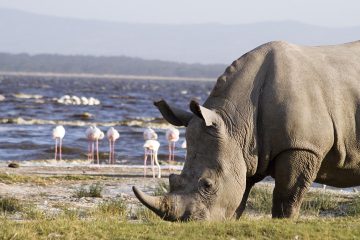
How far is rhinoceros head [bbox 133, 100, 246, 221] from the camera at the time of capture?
1021cm

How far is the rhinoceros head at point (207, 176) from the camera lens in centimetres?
1021

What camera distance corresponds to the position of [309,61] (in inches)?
429

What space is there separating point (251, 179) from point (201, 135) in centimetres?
102

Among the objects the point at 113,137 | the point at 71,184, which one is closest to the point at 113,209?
the point at 71,184

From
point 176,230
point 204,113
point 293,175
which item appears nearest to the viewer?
point 176,230

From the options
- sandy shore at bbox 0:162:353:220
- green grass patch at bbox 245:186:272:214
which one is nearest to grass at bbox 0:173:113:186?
sandy shore at bbox 0:162:353:220

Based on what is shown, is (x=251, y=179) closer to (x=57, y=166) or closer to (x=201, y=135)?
(x=201, y=135)

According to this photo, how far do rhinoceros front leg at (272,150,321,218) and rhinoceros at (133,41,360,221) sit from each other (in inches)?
0.4

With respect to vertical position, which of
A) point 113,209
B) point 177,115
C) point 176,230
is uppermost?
point 177,115

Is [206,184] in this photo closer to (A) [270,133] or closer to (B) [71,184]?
(A) [270,133]

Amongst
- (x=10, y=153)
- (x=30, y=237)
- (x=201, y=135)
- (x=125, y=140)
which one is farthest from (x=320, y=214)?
(x=125, y=140)

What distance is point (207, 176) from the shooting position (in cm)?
1034

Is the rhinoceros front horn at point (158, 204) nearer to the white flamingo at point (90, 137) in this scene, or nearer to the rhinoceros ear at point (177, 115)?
the rhinoceros ear at point (177, 115)

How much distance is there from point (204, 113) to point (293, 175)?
1213 millimetres
